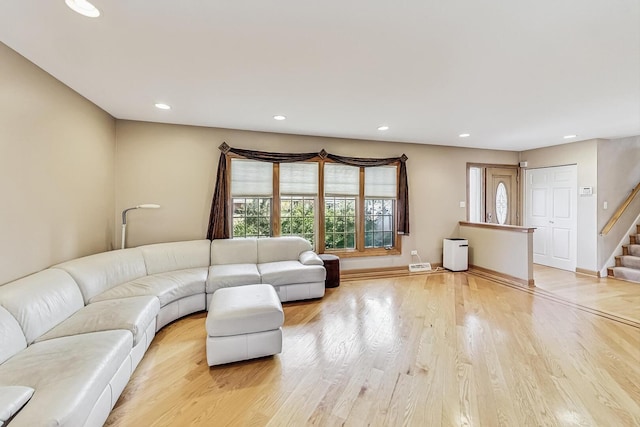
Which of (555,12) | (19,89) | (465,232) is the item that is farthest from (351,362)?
(465,232)

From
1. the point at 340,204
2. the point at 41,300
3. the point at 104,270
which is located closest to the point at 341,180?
the point at 340,204

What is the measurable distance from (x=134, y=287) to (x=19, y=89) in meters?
1.94

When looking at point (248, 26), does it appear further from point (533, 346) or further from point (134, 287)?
point (533, 346)

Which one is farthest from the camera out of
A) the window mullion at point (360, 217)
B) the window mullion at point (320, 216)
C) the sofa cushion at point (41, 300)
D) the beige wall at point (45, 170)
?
the window mullion at point (360, 217)

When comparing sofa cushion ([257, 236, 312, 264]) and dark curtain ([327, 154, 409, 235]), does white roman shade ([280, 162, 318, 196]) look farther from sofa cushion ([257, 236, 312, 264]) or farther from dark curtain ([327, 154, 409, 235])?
dark curtain ([327, 154, 409, 235])

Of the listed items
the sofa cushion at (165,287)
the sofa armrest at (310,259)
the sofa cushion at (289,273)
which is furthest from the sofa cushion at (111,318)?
the sofa armrest at (310,259)

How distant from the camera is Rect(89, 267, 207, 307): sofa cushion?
2.74 meters

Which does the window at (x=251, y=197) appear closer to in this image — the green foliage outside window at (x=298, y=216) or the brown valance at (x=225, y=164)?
the brown valance at (x=225, y=164)

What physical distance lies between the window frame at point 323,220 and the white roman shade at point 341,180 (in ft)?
0.26

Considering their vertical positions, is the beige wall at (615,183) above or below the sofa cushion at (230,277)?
above

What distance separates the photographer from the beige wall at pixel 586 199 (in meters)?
4.91

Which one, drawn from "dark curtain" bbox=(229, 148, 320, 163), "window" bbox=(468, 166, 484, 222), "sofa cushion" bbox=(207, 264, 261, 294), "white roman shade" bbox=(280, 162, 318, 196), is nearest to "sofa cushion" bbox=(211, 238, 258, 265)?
"sofa cushion" bbox=(207, 264, 261, 294)

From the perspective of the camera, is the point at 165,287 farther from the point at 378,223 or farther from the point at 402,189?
the point at 402,189

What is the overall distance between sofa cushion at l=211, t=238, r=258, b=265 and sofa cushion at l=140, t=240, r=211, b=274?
0.35 ft
